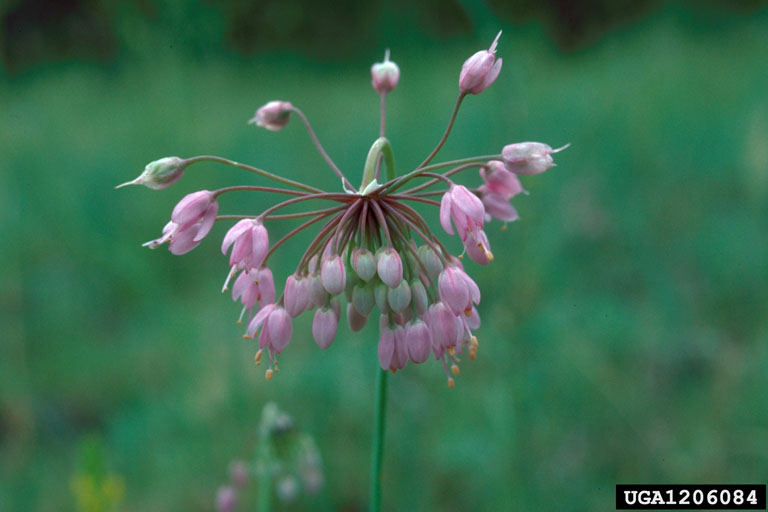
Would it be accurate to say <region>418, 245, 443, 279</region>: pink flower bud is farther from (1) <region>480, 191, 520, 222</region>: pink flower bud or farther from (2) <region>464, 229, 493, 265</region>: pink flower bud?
(1) <region>480, 191, 520, 222</region>: pink flower bud

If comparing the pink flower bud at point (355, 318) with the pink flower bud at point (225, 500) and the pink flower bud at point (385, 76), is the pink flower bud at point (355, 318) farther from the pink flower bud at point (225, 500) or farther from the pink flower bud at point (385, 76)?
the pink flower bud at point (225, 500)

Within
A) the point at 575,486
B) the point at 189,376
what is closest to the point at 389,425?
the point at 575,486

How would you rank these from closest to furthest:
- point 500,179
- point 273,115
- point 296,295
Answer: point 296,295
point 500,179
point 273,115

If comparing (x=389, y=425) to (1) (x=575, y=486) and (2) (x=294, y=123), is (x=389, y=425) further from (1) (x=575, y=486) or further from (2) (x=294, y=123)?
(2) (x=294, y=123)

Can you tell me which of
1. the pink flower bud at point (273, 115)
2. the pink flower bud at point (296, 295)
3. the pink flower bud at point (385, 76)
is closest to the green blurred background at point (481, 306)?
the pink flower bud at point (385, 76)

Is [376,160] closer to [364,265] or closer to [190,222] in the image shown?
[364,265]

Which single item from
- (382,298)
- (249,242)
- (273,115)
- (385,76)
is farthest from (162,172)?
(385,76)
